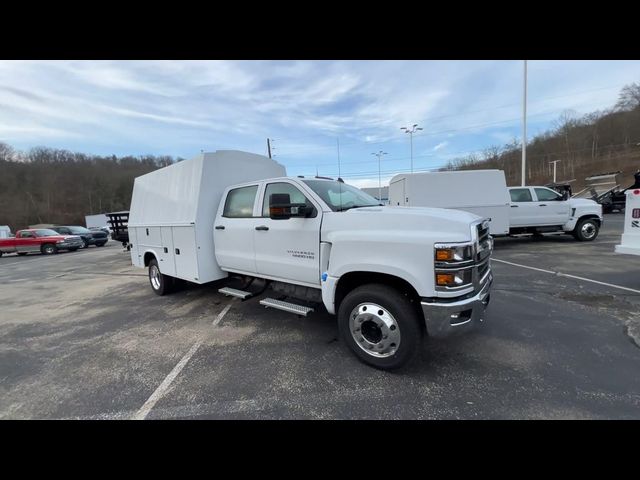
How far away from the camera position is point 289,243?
12.6 feet

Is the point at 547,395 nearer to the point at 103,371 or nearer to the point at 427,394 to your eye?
the point at 427,394

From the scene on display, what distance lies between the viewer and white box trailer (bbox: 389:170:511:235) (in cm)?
1038

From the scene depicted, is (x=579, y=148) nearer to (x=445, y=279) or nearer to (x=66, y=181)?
(x=445, y=279)

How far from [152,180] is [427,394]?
645cm

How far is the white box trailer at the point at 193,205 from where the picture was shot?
491 centimetres

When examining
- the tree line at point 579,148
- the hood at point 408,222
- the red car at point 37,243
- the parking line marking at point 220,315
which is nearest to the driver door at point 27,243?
the red car at point 37,243

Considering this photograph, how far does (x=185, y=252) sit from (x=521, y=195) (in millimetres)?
11812

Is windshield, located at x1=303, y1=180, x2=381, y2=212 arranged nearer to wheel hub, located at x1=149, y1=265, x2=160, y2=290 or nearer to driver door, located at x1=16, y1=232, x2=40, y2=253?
wheel hub, located at x1=149, y1=265, x2=160, y2=290

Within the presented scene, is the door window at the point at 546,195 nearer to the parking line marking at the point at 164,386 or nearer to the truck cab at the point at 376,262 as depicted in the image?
the truck cab at the point at 376,262

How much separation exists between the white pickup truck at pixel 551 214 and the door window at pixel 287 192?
33.5 ft

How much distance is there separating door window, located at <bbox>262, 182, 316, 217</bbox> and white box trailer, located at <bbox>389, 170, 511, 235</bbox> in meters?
7.37

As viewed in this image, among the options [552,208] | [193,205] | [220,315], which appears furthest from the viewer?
[552,208]

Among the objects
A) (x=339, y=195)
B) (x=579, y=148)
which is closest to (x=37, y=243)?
(x=339, y=195)
